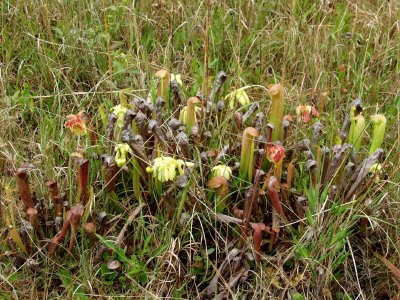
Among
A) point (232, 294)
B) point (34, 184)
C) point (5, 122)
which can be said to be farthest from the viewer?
point (5, 122)

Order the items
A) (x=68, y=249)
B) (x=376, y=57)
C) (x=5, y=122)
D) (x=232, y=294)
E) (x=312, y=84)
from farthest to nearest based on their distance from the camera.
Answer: (x=376, y=57), (x=312, y=84), (x=5, y=122), (x=68, y=249), (x=232, y=294)

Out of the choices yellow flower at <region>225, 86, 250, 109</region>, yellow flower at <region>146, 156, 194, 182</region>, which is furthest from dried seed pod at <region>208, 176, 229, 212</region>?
yellow flower at <region>225, 86, 250, 109</region>

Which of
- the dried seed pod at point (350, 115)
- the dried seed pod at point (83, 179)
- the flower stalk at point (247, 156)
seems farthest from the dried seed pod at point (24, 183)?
the dried seed pod at point (350, 115)

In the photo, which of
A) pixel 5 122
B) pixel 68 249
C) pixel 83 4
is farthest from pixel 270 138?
pixel 83 4

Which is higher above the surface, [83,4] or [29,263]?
[83,4]

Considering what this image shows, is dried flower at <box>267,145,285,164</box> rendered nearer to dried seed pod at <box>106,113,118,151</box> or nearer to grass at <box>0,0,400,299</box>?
grass at <box>0,0,400,299</box>

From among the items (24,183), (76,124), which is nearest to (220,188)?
(76,124)

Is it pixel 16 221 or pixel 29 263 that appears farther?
pixel 16 221

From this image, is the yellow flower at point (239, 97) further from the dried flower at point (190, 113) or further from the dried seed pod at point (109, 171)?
the dried seed pod at point (109, 171)

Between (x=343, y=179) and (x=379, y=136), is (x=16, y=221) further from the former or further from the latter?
(x=379, y=136)
